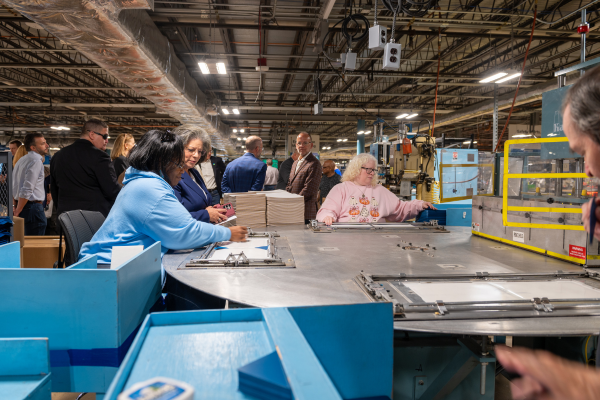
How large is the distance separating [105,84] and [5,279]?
9899 mm

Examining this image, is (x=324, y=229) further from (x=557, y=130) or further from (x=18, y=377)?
(x=18, y=377)

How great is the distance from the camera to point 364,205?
3.25m

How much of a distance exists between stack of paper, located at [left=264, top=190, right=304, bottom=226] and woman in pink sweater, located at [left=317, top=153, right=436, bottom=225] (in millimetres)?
246

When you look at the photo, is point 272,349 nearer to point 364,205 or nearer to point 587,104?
point 587,104

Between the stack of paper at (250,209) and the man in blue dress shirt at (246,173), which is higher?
the man in blue dress shirt at (246,173)

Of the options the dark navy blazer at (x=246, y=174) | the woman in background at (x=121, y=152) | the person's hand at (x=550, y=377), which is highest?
the woman in background at (x=121, y=152)

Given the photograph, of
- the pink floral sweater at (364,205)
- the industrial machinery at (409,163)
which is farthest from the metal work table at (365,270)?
the industrial machinery at (409,163)

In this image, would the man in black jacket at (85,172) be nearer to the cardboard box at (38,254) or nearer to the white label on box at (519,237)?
the cardboard box at (38,254)

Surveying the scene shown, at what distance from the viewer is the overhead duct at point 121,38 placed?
281 cm

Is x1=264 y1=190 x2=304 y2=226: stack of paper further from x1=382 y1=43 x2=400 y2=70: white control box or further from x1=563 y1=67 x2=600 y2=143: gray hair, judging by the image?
x1=563 y1=67 x2=600 y2=143: gray hair

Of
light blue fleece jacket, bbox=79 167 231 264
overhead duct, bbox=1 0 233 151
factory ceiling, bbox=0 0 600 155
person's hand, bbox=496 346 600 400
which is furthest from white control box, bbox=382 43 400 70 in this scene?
person's hand, bbox=496 346 600 400

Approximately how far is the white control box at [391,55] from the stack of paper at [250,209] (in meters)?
1.59

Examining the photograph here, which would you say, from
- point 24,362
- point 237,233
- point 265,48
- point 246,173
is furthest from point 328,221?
point 265,48

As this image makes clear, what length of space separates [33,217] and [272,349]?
471 cm
